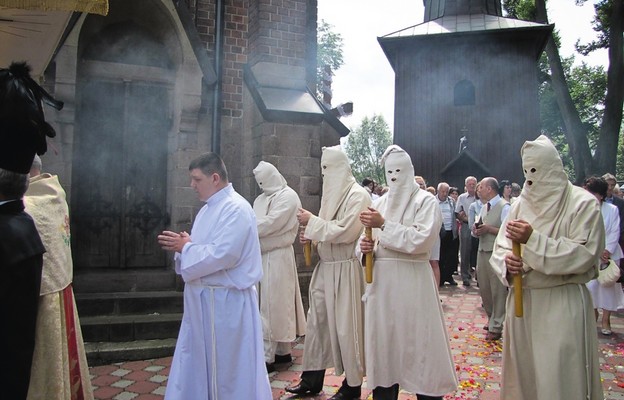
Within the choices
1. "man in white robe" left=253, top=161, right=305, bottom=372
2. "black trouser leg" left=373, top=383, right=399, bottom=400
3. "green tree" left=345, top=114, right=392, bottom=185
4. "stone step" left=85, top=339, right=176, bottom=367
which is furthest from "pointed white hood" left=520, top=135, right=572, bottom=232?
"green tree" left=345, top=114, right=392, bottom=185

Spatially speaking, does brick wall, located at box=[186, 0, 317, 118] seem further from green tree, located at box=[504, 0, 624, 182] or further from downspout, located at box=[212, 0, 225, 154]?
green tree, located at box=[504, 0, 624, 182]

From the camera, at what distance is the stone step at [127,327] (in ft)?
A: 20.0

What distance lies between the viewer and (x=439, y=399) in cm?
399

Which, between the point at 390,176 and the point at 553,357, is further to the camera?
the point at 390,176

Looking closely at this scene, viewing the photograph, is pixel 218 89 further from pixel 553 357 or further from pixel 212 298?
pixel 553 357

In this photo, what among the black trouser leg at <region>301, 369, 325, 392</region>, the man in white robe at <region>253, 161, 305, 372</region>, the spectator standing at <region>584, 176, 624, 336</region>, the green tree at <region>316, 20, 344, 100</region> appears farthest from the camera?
the green tree at <region>316, 20, 344, 100</region>

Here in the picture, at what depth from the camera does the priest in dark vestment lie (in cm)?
215

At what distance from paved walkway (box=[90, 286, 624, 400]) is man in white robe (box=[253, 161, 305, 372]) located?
296 millimetres

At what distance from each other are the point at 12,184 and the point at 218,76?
591 cm

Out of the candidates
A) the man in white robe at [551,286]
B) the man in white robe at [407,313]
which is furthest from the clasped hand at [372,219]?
the man in white robe at [551,286]

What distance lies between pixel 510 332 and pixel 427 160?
19.8 metres

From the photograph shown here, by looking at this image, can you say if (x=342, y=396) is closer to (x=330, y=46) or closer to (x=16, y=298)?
(x=16, y=298)

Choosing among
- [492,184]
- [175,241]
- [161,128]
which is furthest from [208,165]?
[492,184]

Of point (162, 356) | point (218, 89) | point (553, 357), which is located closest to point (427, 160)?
point (218, 89)
